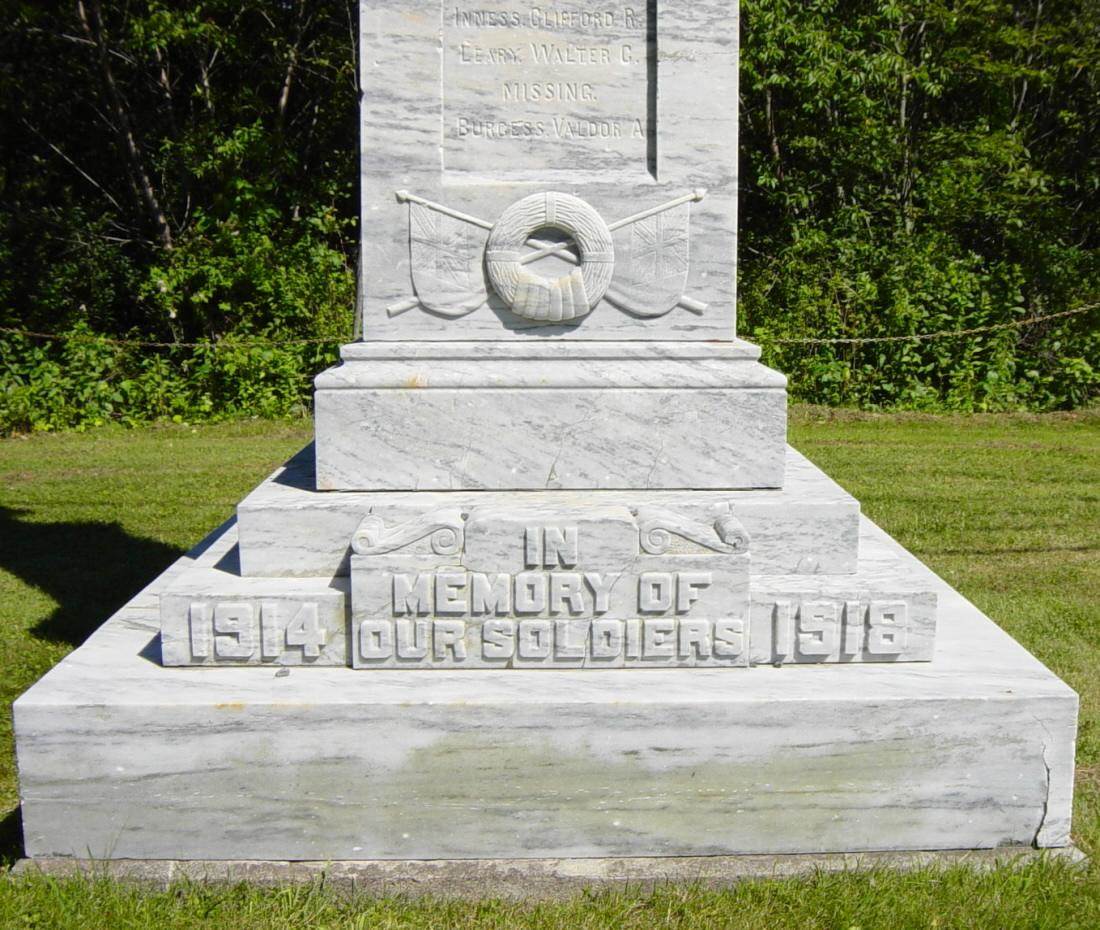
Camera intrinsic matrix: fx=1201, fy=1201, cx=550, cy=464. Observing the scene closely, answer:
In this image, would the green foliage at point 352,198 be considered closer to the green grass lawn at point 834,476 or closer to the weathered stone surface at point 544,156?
the green grass lawn at point 834,476

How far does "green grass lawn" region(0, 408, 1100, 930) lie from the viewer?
3002 mm

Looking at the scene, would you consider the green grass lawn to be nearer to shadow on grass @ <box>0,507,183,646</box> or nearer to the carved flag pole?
shadow on grass @ <box>0,507,183,646</box>

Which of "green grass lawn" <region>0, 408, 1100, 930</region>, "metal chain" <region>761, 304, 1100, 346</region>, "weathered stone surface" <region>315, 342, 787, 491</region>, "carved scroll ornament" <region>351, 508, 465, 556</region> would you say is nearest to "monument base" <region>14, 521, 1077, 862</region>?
"green grass lawn" <region>0, 408, 1100, 930</region>

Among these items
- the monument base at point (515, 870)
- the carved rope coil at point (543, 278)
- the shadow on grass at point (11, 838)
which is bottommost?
the shadow on grass at point (11, 838)

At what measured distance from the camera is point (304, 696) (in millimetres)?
3293

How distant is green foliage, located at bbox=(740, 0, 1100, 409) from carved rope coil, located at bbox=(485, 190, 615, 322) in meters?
7.35

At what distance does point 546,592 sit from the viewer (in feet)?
11.5

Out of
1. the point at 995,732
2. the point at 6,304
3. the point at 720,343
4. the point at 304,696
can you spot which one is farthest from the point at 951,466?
the point at 6,304

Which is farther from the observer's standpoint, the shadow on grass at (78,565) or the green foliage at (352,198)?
Result: the green foliage at (352,198)

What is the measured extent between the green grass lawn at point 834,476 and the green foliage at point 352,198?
0.84 meters

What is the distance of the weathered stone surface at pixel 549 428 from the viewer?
3.91 m

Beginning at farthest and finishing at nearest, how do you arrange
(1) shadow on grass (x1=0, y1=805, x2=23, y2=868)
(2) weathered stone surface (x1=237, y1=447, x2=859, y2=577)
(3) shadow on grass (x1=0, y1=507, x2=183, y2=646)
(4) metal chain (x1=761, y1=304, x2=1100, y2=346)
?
(4) metal chain (x1=761, y1=304, x2=1100, y2=346) → (3) shadow on grass (x1=0, y1=507, x2=183, y2=646) → (2) weathered stone surface (x1=237, y1=447, x2=859, y2=577) → (1) shadow on grass (x1=0, y1=805, x2=23, y2=868)

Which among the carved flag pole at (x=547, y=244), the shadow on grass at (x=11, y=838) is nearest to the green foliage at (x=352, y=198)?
the carved flag pole at (x=547, y=244)

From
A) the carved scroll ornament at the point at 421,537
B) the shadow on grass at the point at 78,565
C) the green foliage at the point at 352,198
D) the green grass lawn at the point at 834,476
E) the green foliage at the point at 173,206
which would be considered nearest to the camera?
the green grass lawn at the point at 834,476
